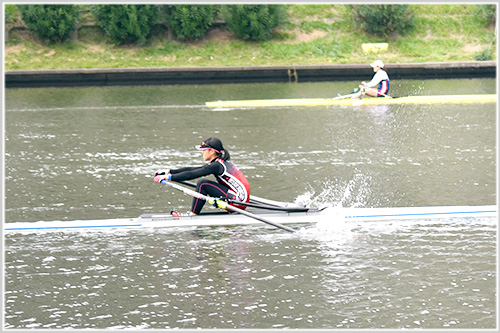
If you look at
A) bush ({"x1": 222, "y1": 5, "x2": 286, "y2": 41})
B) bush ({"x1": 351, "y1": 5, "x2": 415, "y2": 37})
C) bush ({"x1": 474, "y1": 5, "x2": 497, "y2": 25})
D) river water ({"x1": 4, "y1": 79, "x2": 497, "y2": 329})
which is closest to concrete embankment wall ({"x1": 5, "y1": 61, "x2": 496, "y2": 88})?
bush ({"x1": 222, "y1": 5, "x2": 286, "y2": 41})

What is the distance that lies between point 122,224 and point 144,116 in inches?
479

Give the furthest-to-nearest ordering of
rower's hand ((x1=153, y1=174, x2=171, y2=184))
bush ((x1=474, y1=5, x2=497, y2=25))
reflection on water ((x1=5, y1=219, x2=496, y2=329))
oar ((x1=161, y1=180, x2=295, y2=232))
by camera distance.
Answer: bush ((x1=474, y1=5, x2=497, y2=25)) < rower's hand ((x1=153, y1=174, x2=171, y2=184)) < oar ((x1=161, y1=180, x2=295, y2=232)) < reflection on water ((x1=5, y1=219, x2=496, y2=329))

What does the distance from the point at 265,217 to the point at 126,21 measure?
27090 millimetres

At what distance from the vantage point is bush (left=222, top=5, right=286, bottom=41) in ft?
123

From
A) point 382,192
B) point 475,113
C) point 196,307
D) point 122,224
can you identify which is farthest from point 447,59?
point 196,307

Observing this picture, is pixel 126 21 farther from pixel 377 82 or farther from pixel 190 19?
pixel 377 82

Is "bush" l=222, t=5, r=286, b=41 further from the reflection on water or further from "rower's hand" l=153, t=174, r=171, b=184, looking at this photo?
the reflection on water

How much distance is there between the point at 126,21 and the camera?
3691 centimetres

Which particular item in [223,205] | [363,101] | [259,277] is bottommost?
[259,277]

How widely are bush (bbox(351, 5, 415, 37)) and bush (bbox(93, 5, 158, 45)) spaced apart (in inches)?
393

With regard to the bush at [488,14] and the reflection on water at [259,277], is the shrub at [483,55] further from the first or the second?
the reflection on water at [259,277]

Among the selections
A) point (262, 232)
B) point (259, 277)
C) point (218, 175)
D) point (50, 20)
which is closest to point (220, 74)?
point (50, 20)

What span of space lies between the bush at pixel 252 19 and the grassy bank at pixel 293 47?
510mm

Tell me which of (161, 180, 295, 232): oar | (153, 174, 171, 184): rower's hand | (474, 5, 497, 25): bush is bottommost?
(161, 180, 295, 232): oar
